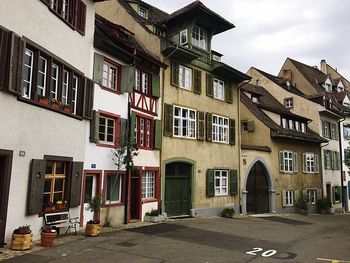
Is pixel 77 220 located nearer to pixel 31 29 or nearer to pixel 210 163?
pixel 31 29

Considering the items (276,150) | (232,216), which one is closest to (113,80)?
(232,216)

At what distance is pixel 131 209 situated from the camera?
15.9m

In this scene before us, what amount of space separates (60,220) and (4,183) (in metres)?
2.86

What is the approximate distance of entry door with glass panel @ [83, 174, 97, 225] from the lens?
1295 cm

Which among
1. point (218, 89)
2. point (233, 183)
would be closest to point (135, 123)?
point (218, 89)

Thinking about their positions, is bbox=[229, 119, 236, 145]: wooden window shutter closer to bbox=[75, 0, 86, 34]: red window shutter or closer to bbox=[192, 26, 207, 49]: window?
bbox=[192, 26, 207, 49]: window

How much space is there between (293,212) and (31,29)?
22.3 meters

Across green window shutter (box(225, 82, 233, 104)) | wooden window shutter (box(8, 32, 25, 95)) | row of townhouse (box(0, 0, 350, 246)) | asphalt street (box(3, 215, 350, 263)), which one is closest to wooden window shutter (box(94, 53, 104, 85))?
row of townhouse (box(0, 0, 350, 246))

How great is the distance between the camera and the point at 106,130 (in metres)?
14.3

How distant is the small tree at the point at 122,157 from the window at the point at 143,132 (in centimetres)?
164

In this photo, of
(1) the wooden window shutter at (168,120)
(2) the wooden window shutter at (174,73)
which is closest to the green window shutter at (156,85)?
(1) the wooden window shutter at (168,120)

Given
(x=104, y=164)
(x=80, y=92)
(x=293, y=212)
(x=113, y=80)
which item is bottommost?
(x=293, y=212)

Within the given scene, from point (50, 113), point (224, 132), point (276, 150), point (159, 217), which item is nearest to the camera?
point (50, 113)

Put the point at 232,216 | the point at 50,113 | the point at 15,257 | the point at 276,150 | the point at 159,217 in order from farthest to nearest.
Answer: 1. the point at 276,150
2. the point at 232,216
3. the point at 159,217
4. the point at 50,113
5. the point at 15,257
